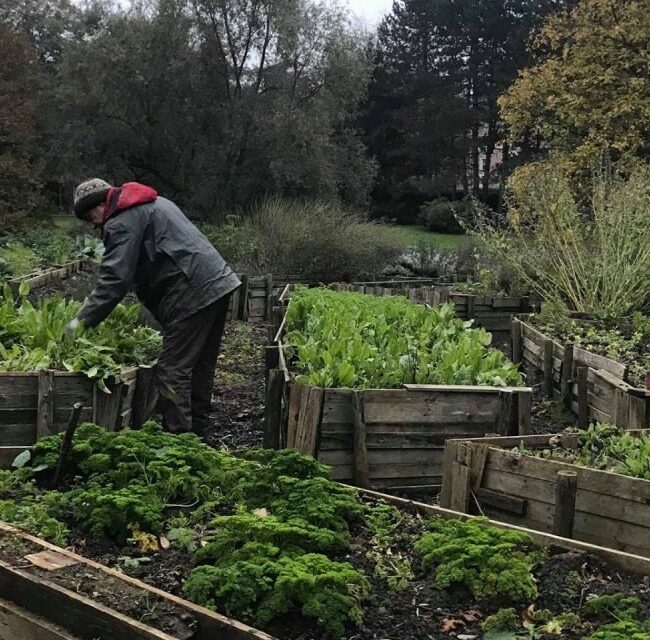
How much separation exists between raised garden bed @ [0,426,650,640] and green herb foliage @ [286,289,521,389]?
1.49 metres

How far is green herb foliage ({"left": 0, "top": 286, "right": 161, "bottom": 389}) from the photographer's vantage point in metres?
5.35

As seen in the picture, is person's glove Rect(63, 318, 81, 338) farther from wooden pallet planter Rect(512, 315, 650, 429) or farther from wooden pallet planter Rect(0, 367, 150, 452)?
wooden pallet planter Rect(512, 315, 650, 429)

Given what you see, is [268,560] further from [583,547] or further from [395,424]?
[395,424]

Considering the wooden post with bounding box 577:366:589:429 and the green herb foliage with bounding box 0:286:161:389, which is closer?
the green herb foliage with bounding box 0:286:161:389

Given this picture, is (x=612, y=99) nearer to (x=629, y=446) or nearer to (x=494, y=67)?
(x=629, y=446)

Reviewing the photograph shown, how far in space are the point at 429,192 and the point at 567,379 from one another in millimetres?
39595

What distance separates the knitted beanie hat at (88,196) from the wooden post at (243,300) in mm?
9281

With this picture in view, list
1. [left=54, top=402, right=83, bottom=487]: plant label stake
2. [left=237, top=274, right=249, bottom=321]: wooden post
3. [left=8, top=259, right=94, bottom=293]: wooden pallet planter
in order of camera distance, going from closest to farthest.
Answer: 1. [left=54, top=402, right=83, bottom=487]: plant label stake
2. [left=8, top=259, right=94, bottom=293]: wooden pallet planter
3. [left=237, top=274, right=249, bottom=321]: wooden post

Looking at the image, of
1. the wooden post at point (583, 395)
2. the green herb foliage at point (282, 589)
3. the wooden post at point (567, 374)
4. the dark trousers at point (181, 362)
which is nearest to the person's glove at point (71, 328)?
the dark trousers at point (181, 362)

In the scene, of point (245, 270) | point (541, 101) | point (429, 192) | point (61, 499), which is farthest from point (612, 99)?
point (429, 192)

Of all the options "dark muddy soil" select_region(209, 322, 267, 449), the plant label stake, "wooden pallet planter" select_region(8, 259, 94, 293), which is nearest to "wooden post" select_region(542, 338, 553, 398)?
"dark muddy soil" select_region(209, 322, 267, 449)

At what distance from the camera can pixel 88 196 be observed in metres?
6.07

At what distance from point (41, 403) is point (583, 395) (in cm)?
423

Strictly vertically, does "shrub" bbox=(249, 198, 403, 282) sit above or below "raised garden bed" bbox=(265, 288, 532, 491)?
above
